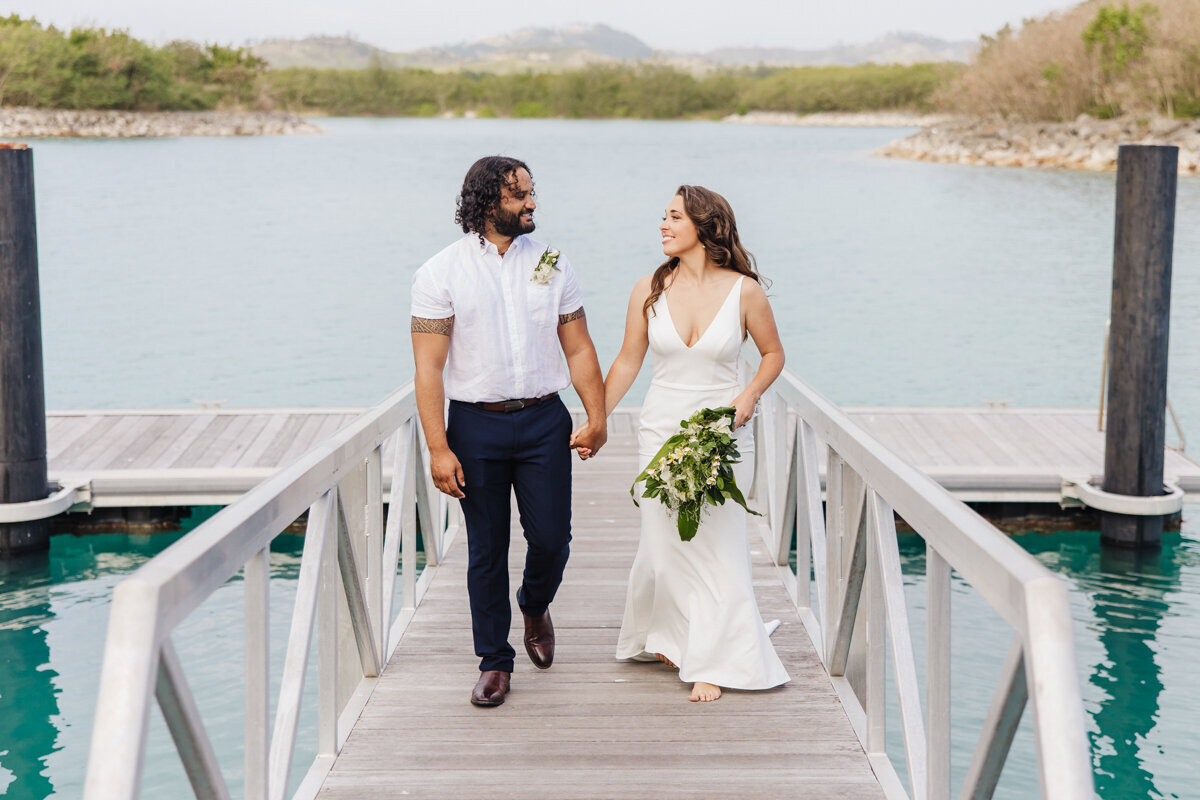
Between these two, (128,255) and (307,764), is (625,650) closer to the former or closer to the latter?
(307,764)

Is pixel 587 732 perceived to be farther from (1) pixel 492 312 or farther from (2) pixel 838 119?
(2) pixel 838 119

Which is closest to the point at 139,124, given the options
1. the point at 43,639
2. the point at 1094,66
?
the point at 1094,66

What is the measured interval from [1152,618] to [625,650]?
14.2ft

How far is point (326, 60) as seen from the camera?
19038 cm

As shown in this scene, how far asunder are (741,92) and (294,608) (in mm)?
123697

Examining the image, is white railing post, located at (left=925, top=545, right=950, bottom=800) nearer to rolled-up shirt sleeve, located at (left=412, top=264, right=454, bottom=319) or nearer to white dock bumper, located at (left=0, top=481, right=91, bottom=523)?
rolled-up shirt sleeve, located at (left=412, top=264, right=454, bottom=319)

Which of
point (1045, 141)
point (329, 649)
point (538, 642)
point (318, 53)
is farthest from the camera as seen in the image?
point (318, 53)

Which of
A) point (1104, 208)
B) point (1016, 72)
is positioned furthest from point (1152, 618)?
point (1016, 72)

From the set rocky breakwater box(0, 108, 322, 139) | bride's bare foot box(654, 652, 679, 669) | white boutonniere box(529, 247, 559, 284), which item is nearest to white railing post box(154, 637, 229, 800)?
white boutonniere box(529, 247, 559, 284)

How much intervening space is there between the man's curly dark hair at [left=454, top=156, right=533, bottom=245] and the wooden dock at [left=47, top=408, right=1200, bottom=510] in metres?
3.61

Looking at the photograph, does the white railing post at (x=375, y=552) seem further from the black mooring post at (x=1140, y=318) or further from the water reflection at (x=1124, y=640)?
the black mooring post at (x=1140, y=318)

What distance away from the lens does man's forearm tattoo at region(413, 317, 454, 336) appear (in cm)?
333

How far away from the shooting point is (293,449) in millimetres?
7910

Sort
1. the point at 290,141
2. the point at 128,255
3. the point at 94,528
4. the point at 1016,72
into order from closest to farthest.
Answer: the point at 94,528, the point at 128,255, the point at 1016,72, the point at 290,141
